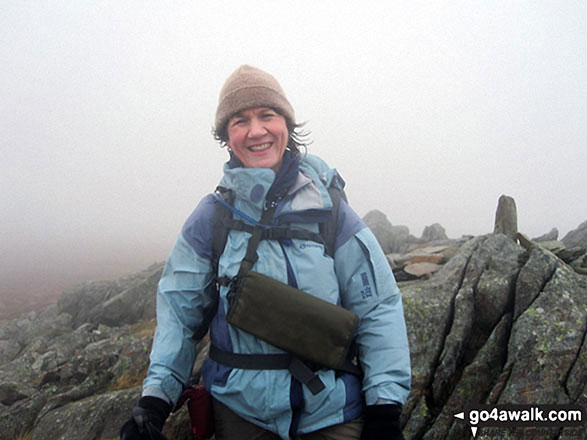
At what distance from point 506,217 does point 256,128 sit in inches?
491

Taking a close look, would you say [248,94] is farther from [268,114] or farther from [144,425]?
[144,425]

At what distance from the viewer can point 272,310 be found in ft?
12.7

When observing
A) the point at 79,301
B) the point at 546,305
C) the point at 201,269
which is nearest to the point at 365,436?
the point at 201,269

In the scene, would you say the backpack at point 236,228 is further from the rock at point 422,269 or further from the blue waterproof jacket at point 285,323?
the rock at point 422,269

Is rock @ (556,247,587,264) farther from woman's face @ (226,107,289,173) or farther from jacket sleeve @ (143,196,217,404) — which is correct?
jacket sleeve @ (143,196,217,404)

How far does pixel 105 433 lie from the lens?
7332 millimetres

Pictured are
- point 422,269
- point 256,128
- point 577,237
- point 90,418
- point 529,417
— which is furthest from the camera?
point 577,237

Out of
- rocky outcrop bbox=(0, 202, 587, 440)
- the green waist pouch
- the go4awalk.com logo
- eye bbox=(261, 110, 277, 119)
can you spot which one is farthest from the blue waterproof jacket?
the go4awalk.com logo

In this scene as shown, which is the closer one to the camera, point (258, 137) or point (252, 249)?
point (252, 249)

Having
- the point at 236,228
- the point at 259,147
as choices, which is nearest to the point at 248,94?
the point at 259,147

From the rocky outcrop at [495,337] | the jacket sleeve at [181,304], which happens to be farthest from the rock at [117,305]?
the jacket sleeve at [181,304]

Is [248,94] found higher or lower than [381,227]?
higher

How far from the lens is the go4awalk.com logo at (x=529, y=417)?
6156 mm

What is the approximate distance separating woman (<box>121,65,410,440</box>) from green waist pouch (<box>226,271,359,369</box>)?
100mm
